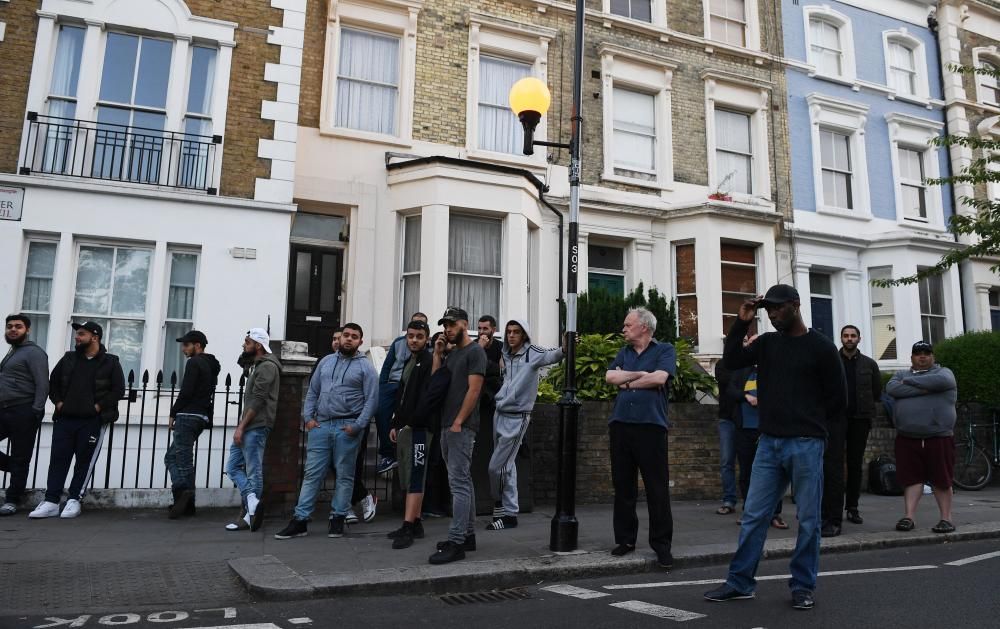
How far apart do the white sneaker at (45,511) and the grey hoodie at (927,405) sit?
8.74 meters

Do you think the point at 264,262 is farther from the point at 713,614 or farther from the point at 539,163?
the point at 713,614

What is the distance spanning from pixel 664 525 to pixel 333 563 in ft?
8.30

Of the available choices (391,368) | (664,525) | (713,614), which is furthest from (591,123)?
(713,614)

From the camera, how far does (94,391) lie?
766 cm

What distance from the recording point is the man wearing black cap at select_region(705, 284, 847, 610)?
4.48 meters

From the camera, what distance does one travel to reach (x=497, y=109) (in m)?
14.3

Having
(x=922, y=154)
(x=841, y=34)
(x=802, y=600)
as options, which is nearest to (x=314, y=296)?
(x=802, y=600)

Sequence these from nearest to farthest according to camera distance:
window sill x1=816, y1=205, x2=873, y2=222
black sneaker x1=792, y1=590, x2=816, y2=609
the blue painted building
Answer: black sneaker x1=792, y1=590, x2=816, y2=609
the blue painted building
window sill x1=816, y1=205, x2=873, y2=222

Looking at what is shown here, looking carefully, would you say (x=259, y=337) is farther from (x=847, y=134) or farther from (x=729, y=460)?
(x=847, y=134)

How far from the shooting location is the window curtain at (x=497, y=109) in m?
14.1

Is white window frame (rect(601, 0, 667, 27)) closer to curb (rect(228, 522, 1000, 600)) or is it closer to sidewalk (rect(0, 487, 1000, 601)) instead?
sidewalk (rect(0, 487, 1000, 601))

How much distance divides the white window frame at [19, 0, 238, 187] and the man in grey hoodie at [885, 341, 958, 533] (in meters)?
9.53

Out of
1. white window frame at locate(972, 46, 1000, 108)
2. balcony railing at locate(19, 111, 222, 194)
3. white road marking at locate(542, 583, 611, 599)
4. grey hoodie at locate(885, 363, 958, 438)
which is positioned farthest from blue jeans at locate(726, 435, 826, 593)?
white window frame at locate(972, 46, 1000, 108)

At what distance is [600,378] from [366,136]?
6518mm
